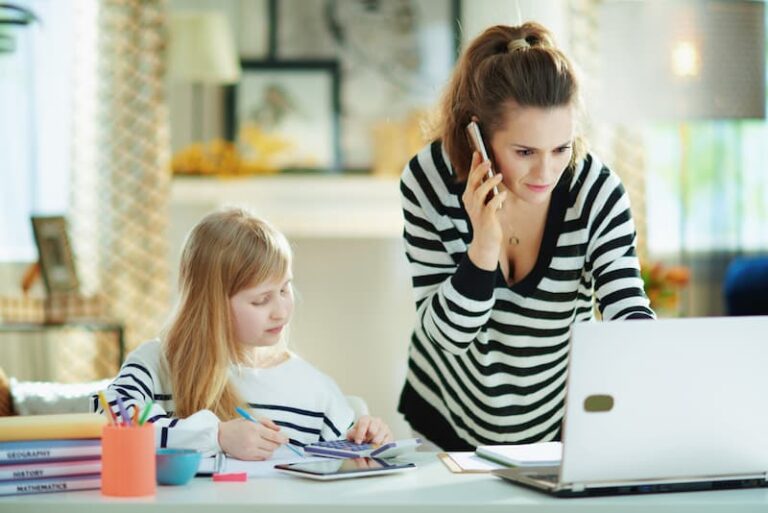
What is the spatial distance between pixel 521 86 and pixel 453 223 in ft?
0.87

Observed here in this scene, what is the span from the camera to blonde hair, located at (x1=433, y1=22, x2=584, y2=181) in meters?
1.84

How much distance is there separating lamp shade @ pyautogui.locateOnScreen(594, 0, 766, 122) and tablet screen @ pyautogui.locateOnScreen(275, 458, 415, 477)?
1.70m

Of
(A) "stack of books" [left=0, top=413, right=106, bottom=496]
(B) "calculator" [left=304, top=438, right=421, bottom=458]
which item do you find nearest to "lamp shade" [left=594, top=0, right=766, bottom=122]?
(B) "calculator" [left=304, top=438, right=421, bottom=458]

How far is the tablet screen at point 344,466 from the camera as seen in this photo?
1512 mm

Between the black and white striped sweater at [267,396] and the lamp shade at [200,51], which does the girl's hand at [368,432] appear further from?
the lamp shade at [200,51]

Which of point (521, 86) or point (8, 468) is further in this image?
point (521, 86)

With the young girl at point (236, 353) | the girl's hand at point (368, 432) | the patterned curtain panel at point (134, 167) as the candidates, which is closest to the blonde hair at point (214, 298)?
the young girl at point (236, 353)

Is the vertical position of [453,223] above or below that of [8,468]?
above

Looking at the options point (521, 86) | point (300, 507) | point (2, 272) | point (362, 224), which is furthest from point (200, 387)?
point (2, 272)

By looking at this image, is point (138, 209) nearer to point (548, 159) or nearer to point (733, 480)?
point (548, 159)

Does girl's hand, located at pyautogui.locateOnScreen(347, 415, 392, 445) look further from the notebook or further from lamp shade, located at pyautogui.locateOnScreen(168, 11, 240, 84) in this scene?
lamp shade, located at pyautogui.locateOnScreen(168, 11, 240, 84)

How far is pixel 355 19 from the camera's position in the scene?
5180 mm

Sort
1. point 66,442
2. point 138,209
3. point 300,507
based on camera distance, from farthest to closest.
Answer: point 138,209, point 66,442, point 300,507

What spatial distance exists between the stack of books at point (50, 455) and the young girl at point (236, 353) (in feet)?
1.06
